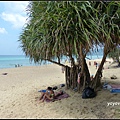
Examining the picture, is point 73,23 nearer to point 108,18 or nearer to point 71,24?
point 71,24

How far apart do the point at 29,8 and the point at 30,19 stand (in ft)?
1.01

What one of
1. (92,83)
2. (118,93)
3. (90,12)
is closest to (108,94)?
(118,93)

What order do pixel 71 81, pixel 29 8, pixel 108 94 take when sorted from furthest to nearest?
pixel 71 81 < pixel 108 94 < pixel 29 8

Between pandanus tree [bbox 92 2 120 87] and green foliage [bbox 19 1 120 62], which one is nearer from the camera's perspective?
green foliage [bbox 19 1 120 62]

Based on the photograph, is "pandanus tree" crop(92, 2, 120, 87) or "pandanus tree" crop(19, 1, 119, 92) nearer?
"pandanus tree" crop(19, 1, 119, 92)

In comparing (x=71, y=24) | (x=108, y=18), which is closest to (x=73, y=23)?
(x=71, y=24)

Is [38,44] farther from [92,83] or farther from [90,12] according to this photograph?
[92,83]

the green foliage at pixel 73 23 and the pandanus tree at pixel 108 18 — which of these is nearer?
the green foliage at pixel 73 23

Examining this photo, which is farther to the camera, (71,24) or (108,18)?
(108,18)

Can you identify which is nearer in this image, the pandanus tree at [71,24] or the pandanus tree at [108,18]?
the pandanus tree at [71,24]

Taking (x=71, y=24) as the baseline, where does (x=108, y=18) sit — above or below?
above

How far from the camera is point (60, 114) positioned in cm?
457

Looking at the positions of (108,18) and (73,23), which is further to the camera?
(108,18)

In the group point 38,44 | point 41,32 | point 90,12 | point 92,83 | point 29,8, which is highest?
point 29,8
